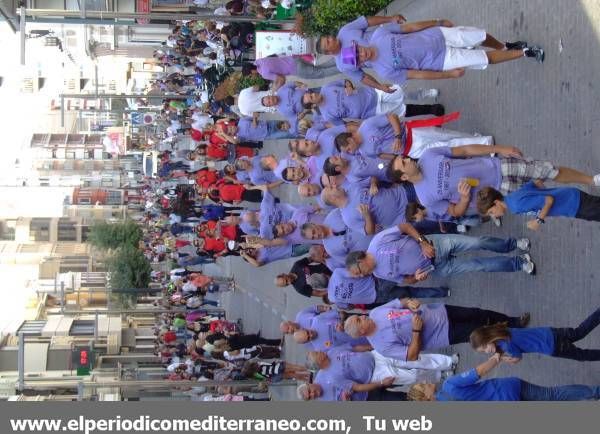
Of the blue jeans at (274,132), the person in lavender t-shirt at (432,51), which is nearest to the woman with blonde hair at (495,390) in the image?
the person in lavender t-shirt at (432,51)

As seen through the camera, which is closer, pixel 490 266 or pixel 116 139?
pixel 490 266

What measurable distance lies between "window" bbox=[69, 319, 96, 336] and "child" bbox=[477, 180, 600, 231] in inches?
1760

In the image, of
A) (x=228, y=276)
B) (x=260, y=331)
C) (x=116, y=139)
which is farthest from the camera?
(x=116, y=139)

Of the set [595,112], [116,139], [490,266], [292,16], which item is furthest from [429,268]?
[116,139]

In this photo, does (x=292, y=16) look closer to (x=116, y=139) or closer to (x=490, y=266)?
(x=490, y=266)

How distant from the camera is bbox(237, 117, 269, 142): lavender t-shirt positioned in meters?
15.1

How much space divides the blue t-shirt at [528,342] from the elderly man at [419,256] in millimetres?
1678

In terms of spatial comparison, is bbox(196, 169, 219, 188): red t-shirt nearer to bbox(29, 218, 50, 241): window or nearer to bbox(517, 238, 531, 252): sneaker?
bbox(517, 238, 531, 252): sneaker

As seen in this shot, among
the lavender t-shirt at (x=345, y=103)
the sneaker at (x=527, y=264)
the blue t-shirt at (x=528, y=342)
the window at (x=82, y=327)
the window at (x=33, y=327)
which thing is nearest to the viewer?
the blue t-shirt at (x=528, y=342)

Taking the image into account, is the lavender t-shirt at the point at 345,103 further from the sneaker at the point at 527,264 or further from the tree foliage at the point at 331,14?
the sneaker at the point at 527,264

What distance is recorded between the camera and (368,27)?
33.9 ft

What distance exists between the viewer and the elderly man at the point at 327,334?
10.1m

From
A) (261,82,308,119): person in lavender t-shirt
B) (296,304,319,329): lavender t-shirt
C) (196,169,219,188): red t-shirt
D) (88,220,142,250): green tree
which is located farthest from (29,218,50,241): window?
(296,304,319,329): lavender t-shirt

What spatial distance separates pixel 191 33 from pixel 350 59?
45.6ft
